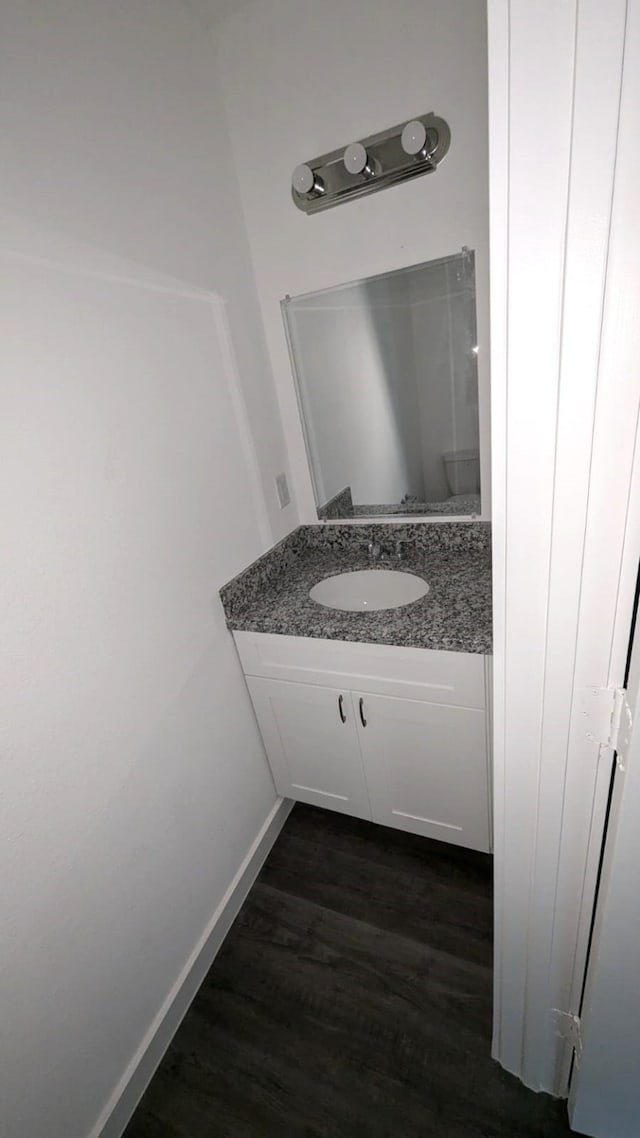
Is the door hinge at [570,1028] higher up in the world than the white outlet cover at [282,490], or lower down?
lower down

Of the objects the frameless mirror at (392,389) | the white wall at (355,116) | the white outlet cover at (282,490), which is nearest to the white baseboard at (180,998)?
the white outlet cover at (282,490)

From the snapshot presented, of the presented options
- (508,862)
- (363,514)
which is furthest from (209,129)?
(508,862)

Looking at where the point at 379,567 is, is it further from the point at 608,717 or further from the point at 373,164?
the point at 373,164

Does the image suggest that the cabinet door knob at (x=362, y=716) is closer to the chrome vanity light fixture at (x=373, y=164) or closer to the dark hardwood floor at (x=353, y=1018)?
the dark hardwood floor at (x=353, y=1018)

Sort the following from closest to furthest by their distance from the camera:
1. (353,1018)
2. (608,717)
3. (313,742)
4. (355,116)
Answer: (608,717) → (353,1018) → (355,116) → (313,742)

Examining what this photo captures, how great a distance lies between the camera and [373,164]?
4.16 feet

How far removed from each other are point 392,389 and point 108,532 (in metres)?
1.03

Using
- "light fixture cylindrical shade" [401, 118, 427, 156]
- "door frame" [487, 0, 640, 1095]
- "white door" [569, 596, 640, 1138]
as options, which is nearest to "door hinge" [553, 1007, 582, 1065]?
"white door" [569, 596, 640, 1138]

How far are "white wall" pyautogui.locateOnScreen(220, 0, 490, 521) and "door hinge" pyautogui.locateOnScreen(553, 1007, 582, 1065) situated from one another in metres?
1.31

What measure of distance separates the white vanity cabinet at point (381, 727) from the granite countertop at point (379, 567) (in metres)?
0.05

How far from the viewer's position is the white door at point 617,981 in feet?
1.96

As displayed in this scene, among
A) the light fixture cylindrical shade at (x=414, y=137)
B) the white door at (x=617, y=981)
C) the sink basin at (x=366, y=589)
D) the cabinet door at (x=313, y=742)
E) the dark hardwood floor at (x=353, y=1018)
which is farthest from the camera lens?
the sink basin at (x=366, y=589)

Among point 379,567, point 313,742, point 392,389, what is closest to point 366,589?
point 379,567

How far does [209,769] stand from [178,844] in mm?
199
